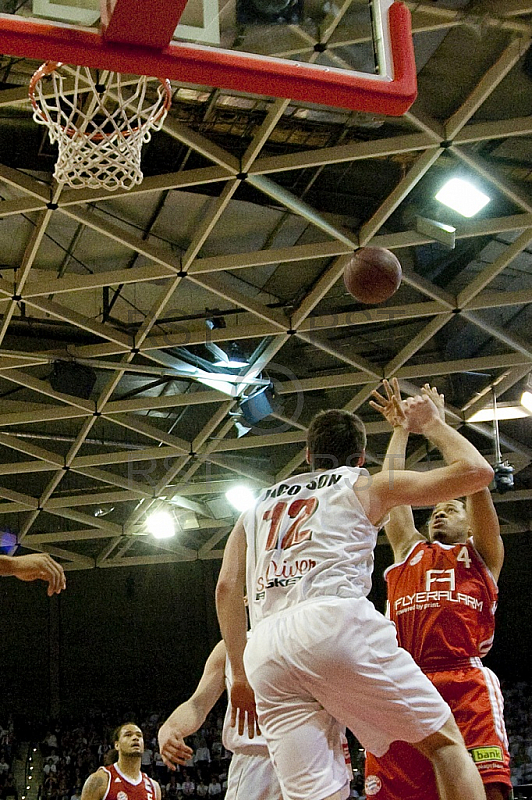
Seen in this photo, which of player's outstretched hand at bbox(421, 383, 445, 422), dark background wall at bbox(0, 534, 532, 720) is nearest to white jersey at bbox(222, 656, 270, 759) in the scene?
player's outstretched hand at bbox(421, 383, 445, 422)

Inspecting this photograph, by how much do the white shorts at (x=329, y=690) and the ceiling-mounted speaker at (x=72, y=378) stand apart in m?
10.1

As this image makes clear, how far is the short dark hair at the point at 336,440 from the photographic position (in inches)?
162

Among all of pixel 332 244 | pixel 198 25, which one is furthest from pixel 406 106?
pixel 332 244

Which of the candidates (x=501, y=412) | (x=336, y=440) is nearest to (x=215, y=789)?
(x=501, y=412)

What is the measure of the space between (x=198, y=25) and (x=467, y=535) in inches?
121

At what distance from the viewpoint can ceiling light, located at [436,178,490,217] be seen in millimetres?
10555

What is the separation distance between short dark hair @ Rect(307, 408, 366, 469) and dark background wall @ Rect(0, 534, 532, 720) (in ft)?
61.4

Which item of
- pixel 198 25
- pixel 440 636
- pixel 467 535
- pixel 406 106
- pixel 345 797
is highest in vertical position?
pixel 198 25

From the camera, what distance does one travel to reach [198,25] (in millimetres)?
4871

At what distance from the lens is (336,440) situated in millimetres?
4125

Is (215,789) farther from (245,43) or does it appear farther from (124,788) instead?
(245,43)

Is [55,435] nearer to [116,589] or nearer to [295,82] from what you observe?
[116,589]

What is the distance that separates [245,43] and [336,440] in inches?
90.2

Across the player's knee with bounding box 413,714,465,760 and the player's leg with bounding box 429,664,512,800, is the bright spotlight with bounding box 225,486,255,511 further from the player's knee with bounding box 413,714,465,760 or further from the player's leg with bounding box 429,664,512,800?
the player's knee with bounding box 413,714,465,760
